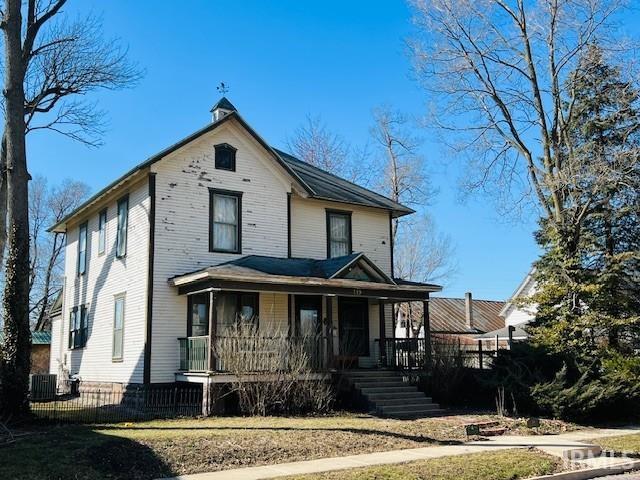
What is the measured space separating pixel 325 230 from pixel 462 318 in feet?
98.2

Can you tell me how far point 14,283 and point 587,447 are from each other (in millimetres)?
13423

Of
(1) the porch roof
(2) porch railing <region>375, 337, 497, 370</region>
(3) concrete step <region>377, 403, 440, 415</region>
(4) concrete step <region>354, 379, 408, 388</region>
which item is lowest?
(3) concrete step <region>377, 403, 440, 415</region>

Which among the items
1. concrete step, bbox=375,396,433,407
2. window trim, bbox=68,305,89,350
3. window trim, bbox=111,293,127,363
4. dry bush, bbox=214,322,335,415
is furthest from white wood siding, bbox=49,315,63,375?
concrete step, bbox=375,396,433,407

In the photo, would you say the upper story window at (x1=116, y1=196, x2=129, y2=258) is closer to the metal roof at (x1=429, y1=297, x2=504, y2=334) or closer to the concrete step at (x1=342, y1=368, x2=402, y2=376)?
the concrete step at (x1=342, y1=368, x2=402, y2=376)

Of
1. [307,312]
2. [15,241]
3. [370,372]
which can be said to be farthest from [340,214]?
[15,241]

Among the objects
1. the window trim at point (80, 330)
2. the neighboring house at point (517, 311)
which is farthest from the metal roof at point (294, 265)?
the neighboring house at point (517, 311)

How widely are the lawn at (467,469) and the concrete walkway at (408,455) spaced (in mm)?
410

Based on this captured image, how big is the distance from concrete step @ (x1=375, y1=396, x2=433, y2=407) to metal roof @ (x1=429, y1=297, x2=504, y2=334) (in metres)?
27.1

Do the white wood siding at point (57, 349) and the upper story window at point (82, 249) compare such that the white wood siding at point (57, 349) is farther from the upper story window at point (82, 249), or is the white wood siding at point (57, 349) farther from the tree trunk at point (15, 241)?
the tree trunk at point (15, 241)

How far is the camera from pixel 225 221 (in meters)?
20.9

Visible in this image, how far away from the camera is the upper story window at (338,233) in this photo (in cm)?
2330

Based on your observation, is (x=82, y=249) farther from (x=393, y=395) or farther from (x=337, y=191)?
(x=393, y=395)

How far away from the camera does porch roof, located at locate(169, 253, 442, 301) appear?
17969 millimetres

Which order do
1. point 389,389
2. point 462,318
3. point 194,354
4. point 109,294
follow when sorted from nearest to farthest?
point 194,354, point 389,389, point 109,294, point 462,318
